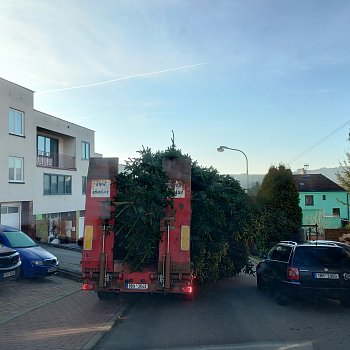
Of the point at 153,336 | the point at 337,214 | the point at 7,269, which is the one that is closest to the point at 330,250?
the point at 153,336

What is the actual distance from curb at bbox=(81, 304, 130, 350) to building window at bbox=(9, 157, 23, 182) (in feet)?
60.1

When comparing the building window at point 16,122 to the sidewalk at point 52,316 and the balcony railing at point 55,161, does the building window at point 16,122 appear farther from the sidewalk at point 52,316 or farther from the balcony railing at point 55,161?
the sidewalk at point 52,316

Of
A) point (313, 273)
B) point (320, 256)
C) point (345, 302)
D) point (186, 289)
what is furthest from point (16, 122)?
point (345, 302)

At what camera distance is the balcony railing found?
31.8m

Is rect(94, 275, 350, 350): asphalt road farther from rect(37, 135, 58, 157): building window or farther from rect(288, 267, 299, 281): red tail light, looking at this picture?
rect(37, 135, 58, 157): building window

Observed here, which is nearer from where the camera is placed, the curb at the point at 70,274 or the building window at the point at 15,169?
the curb at the point at 70,274

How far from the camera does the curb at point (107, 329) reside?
248 inches

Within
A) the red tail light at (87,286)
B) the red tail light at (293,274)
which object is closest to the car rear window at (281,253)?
the red tail light at (293,274)

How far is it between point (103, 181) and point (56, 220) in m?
24.6

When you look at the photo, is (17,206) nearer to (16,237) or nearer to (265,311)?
(16,237)

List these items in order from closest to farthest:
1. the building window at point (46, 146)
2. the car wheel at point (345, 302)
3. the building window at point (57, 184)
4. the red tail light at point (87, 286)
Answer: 1. the red tail light at point (87, 286)
2. the car wheel at point (345, 302)
3. the building window at point (57, 184)
4. the building window at point (46, 146)

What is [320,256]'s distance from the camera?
31.1 ft

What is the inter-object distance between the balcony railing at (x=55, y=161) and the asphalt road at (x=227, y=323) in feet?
76.3

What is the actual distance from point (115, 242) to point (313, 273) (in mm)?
4215
